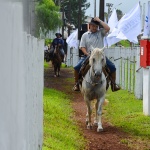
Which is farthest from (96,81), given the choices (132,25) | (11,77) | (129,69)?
(132,25)

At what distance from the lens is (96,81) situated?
11617mm

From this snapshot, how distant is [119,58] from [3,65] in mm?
19336

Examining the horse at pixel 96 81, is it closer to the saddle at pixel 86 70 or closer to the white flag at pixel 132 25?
the saddle at pixel 86 70

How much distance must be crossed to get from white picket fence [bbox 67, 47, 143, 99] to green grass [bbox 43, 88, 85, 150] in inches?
93.1

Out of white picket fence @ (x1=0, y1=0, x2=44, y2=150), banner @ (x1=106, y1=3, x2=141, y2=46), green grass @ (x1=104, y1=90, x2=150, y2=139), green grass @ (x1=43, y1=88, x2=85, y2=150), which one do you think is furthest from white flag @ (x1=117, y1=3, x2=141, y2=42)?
white picket fence @ (x1=0, y1=0, x2=44, y2=150)

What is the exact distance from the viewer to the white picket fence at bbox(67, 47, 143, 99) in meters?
17.1

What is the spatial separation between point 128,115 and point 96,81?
2792mm

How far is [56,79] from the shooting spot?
2850 centimetres

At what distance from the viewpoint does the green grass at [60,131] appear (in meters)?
9.41

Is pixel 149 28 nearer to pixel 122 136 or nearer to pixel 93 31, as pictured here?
pixel 93 31

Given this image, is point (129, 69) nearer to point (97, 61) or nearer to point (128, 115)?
point (128, 115)

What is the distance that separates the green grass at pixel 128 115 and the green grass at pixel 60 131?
1.02 m

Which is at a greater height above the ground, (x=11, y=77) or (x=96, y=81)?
(x=11, y=77)

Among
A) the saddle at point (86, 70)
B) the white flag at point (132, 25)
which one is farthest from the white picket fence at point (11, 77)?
the white flag at point (132, 25)
